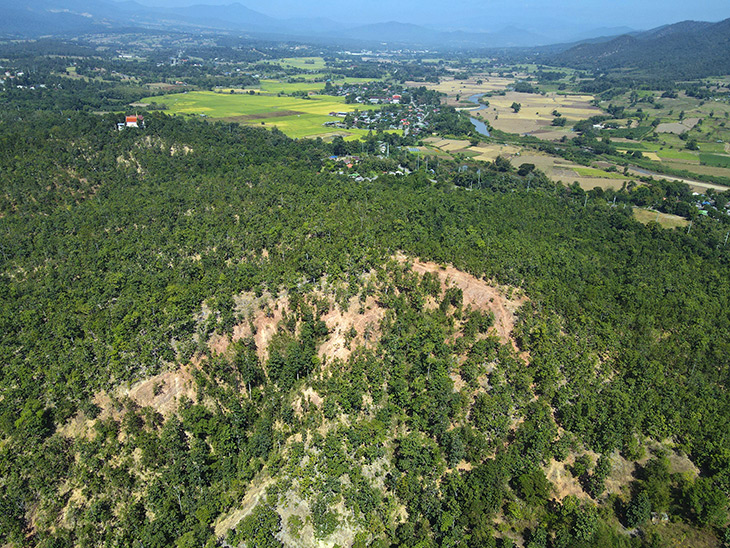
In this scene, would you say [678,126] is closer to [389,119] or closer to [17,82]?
[389,119]

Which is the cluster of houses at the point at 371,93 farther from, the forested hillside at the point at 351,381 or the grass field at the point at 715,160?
the forested hillside at the point at 351,381

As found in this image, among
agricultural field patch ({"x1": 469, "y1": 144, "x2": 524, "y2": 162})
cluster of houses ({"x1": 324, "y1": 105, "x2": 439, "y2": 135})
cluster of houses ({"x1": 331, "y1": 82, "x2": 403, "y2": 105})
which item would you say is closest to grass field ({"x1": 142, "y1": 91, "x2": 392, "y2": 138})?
cluster of houses ({"x1": 324, "y1": 105, "x2": 439, "y2": 135})

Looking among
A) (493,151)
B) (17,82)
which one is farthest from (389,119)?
(17,82)

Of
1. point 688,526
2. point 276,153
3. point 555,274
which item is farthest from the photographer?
point 276,153

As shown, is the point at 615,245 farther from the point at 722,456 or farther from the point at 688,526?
the point at 688,526

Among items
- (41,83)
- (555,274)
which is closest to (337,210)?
(555,274)

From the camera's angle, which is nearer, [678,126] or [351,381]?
[351,381]

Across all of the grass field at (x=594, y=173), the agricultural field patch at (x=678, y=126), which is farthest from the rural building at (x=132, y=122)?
the agricultural field patch at (x=678, y=126)
